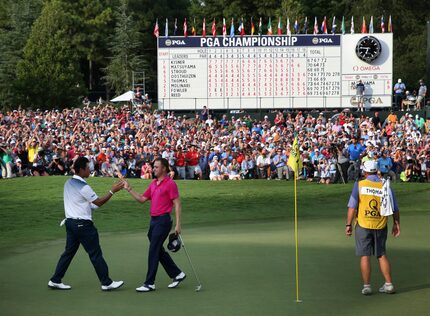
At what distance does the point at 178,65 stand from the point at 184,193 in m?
16.9

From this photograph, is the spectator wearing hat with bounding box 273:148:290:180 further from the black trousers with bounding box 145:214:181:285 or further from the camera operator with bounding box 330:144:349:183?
the black trousers with bounding box 145:214:181:285

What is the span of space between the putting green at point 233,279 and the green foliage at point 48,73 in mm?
40896

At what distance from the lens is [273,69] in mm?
44750

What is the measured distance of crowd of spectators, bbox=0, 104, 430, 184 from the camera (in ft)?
108

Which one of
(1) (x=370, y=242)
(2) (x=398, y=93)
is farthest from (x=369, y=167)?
(2) (x=398, y=93)

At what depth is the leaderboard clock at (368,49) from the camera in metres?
44.5

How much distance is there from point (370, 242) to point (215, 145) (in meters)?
23.7

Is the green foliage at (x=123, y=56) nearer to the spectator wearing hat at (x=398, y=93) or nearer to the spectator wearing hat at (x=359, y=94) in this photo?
the spectator wearing hat at (x=398, y=93)

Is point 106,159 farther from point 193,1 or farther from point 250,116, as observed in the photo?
point 193,1

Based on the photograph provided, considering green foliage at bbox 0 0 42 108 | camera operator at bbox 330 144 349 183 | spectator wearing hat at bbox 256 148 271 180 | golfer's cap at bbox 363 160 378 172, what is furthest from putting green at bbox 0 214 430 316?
green foliage at bbox 0 0 42 108

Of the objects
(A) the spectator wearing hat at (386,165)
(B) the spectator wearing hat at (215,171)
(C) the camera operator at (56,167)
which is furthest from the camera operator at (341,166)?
(C) the camera operator at (56,167)

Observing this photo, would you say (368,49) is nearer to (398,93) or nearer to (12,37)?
(398,93)

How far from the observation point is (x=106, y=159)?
33812 mm

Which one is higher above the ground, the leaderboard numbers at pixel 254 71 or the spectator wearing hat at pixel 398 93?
the leaderboard numbers at pixel 254 71
